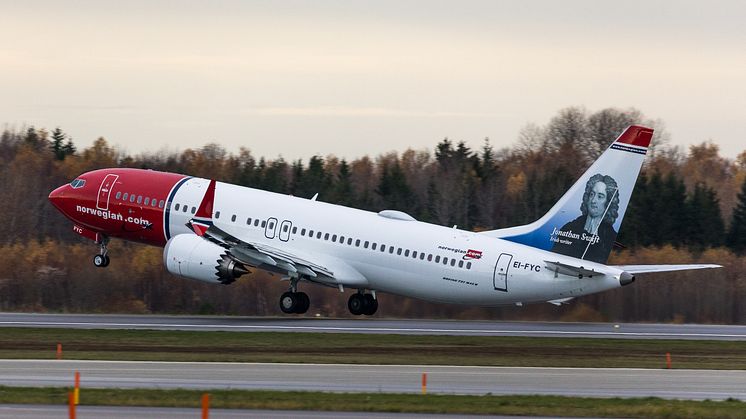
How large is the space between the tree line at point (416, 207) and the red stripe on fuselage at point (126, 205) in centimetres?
508

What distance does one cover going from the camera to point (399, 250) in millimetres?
49812

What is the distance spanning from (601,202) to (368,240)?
370 inches

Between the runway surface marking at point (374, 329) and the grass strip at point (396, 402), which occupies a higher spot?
the runway surface marking at point (374, 329)

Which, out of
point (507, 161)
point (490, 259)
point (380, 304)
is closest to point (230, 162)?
point (507, 161)

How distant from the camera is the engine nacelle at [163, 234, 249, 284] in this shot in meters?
49.2

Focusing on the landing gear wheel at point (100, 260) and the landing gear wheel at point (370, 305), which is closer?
the landing gear wheel at point (370, 305)

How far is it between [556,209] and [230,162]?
73.9 m

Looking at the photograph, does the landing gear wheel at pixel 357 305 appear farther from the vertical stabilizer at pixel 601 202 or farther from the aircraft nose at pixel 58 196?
the aircraft nose at pixel 58 196

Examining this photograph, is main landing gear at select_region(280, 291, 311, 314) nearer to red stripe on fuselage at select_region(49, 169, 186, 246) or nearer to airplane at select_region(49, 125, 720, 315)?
airplane at select_region(49, 125, 720, 315)

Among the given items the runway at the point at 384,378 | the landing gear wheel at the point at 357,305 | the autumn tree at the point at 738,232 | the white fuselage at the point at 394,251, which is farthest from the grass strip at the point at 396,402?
the autumn tree at the point at 738,232

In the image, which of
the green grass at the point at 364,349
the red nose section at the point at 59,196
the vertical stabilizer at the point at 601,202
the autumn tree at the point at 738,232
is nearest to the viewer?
the green grass at the point at 364,349

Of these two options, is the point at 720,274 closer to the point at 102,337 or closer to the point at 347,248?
the point at 347,248

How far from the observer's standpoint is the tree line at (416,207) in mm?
58094

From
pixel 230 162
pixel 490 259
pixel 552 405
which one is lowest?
pixel 552 405
